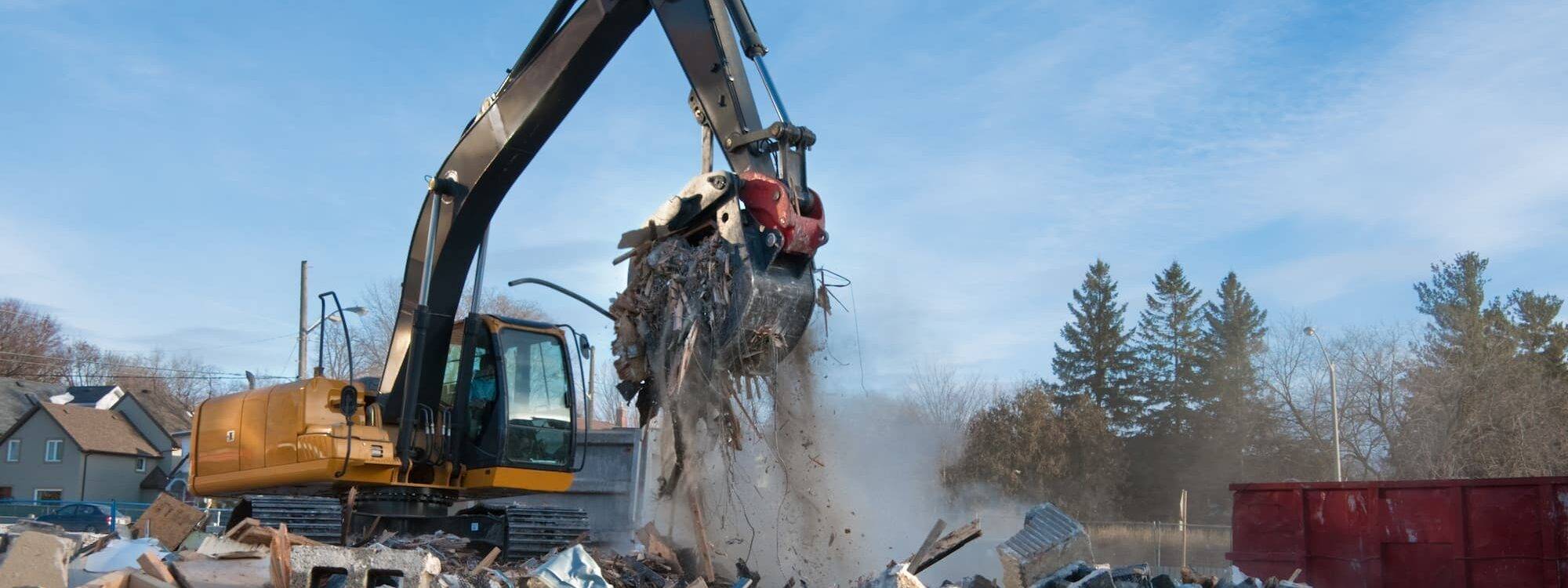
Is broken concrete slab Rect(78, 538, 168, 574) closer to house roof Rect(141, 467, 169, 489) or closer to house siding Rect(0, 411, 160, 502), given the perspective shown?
house siding Rect(0, 411, 160, 502)

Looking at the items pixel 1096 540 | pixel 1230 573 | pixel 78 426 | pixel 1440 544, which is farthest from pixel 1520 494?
pixel 78 426

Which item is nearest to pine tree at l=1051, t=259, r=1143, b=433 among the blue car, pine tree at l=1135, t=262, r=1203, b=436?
pine tree at l=1135, t=262, r=1203, b=436

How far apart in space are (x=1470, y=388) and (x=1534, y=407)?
1.93 metres

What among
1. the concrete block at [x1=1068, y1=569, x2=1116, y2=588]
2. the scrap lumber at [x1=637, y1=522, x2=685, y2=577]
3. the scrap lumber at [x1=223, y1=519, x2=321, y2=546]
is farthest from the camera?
the scrap lumber at [x1=637, y1=522, x2=685, y2=577]

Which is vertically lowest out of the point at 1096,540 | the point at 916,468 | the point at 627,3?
the point at 1096,540

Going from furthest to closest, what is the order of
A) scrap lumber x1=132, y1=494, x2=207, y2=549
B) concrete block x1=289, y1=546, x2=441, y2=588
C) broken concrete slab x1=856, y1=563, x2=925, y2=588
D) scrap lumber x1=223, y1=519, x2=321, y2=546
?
1. scrap lumber x1=132, y1=494, x2=207, y2=549
2. scrap lumber x1=223, y1=519, x2=321, y2=546
3. broken concrete slab x1=856, y1=563, x2=925, y2=588
4. concrete block x1=289, y1=546, x2=441, y2=588

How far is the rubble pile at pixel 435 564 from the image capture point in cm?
616

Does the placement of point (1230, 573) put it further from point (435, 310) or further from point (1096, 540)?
point (1096, 540)

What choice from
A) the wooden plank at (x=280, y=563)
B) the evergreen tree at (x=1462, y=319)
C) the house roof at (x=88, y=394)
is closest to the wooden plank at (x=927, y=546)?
the wooden plank at (x=280, y=563)

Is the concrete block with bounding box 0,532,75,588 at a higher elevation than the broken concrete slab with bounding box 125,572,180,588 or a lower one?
higher

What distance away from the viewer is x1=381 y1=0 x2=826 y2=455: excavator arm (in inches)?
286

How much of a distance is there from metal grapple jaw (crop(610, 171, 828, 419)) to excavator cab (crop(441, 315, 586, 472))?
147 centimetres

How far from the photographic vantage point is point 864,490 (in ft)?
31.4

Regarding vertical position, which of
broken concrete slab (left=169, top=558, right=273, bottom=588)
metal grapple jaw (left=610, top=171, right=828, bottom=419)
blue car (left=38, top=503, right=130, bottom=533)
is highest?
metal grapple jaw (left=610, top=171, right=828, bottom=419)
